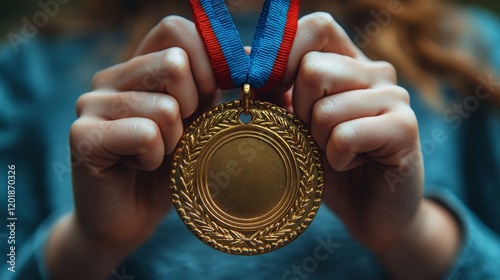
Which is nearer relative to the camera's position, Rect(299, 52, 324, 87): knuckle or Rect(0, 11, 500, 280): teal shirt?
Rect(299, 52, 324, 87): knuckle

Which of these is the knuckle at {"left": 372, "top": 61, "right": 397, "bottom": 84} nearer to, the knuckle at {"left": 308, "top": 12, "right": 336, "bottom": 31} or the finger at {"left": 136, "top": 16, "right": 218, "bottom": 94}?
the knuckle at {"left": 308, "top": 12, "right": 336, "bottom": 31}

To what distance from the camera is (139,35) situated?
1.44 meters

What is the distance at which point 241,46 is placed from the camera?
0.84m

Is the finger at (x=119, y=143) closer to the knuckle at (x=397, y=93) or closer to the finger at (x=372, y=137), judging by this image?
the finger at (x=372, y=137)

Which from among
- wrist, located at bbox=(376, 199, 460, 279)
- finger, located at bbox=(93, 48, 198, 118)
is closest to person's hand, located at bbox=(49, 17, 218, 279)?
finger, located at bbox=(93, 48, 198, 118)

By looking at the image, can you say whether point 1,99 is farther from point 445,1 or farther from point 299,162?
point 445,1

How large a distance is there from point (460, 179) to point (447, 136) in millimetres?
122

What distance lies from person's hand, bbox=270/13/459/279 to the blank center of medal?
0.09 m

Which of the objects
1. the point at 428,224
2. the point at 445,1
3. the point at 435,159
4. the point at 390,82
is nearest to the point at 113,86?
the point at 390,82

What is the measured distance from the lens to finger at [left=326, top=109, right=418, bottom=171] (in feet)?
2.66

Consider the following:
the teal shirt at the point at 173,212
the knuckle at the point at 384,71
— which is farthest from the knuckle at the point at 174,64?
the teal shirt at the point at 173,212

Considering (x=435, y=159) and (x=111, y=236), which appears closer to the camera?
(x=111, y=236)

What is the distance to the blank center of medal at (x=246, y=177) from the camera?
89 centimetres

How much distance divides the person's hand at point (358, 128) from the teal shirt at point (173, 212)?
0.19 meters
